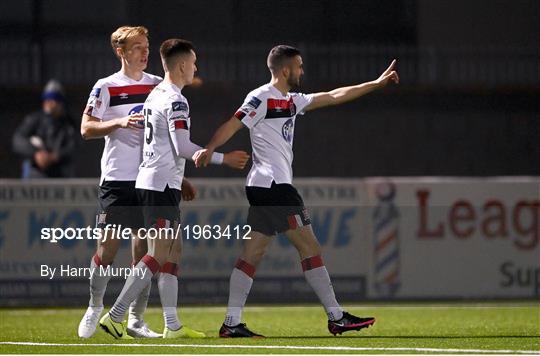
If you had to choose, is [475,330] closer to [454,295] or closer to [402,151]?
[454,295]

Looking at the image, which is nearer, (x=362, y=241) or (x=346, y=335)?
(x=346, y=335)

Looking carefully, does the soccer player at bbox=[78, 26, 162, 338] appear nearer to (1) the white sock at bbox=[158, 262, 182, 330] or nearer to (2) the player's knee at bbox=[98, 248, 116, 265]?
(2) the player's knee at bbox=[98, 248, 116, 265]

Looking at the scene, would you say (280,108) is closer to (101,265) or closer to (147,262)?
(147,262)

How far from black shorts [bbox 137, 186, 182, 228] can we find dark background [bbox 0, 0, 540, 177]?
7359mm

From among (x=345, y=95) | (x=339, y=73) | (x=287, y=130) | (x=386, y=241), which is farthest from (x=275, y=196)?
(x=339, y=73)

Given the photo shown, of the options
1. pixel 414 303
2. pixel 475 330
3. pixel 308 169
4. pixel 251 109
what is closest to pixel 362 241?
pixel 414 303

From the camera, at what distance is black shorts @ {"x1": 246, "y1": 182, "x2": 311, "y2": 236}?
33.4 ft

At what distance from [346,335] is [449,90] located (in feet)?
26.9

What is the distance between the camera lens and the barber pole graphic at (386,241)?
15195 mm

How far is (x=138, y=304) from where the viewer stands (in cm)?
1048

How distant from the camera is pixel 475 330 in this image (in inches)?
432

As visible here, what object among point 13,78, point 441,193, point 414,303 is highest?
point 13,78

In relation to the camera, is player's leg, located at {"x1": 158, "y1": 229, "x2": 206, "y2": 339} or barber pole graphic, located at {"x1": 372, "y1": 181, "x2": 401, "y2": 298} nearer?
player's leg, located at {"x1": 158, "y1": 229, "x2": 206, "y2": 339}

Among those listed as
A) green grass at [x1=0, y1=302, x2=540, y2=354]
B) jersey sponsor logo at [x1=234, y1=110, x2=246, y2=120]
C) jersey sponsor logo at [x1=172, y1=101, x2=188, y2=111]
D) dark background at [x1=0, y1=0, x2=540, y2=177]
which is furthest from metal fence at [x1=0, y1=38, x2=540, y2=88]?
jersey sponsor logo at [x1=172, y1=101, x2=188, y2=111]
